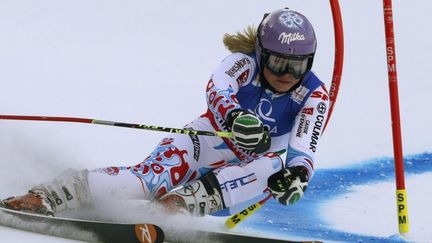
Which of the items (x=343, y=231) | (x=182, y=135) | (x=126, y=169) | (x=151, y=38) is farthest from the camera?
(x=151, y=38)

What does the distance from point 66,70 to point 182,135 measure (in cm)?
332

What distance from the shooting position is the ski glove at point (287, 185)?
12.8 ft

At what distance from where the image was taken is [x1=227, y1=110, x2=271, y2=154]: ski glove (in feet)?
12.3

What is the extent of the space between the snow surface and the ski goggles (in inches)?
41.5

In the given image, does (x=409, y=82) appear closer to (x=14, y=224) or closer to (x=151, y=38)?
(x=151, y=38)

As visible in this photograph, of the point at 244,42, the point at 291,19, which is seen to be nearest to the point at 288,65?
the point at 291,19

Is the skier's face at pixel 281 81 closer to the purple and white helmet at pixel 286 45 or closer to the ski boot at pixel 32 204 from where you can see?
the purple and white helmet at pixel 286 45

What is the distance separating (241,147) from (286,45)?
534mm

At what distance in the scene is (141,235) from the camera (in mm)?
3463

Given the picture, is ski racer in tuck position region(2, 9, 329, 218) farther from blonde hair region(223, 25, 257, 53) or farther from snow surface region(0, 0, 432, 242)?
snow surface region(0, 0, 432, 242)

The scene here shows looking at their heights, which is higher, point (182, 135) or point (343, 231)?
point (182, 135)

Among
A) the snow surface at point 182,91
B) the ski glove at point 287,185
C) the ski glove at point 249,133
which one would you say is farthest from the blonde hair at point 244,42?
the snow surface at point 182,91

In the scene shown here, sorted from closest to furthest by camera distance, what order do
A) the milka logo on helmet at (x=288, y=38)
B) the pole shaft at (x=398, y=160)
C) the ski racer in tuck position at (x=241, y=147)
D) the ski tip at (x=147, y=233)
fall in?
the ski tip at (x=147, y=233) → the ski racer in tuck position at (x=241, y=147) → the milka logo on helmet at (x=288, y=38) → the pole shaft at (x=398, y=160)

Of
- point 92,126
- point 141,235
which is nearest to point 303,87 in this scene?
point 141,235
